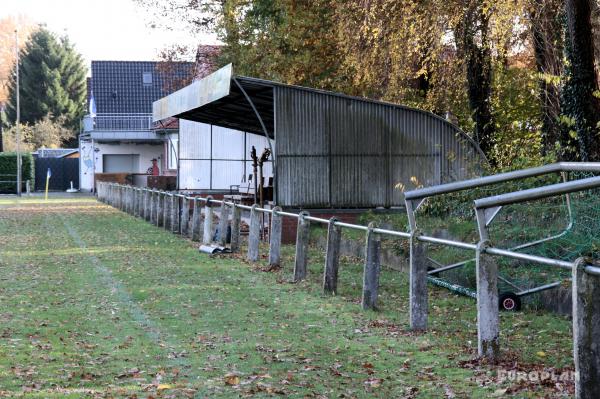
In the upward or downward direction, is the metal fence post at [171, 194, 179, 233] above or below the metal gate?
below

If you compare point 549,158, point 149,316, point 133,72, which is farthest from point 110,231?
point 133,72

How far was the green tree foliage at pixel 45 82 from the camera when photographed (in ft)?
297

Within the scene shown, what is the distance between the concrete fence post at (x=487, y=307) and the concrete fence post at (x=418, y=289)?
1523 mm

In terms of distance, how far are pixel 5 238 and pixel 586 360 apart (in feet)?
59.4

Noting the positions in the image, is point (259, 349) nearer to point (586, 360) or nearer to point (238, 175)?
point (586, 360)

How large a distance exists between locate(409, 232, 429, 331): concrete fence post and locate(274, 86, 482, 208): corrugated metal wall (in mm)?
10009

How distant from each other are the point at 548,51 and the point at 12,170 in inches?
1956

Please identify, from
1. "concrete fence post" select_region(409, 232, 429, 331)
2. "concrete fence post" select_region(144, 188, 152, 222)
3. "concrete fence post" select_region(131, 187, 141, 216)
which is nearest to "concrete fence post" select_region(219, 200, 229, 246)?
"concrete fence post" select_region(144, 188, 152, 222)

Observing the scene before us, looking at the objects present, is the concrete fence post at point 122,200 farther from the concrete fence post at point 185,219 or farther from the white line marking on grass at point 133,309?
the white line marking on grass at point 133,309

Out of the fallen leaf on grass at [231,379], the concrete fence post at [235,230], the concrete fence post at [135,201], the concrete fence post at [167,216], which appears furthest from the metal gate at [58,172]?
the fallen leaf on grass at [231,379]

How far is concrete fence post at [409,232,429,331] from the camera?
10.1 m

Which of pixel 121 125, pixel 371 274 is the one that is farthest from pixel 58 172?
pixel 371 274

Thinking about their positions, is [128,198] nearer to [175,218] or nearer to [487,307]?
[175,218]

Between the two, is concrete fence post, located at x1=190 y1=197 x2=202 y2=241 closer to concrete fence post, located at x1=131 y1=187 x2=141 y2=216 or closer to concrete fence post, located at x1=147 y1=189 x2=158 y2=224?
concrete fence post, located at x1=147 y1=189 x2=158 y2=224
